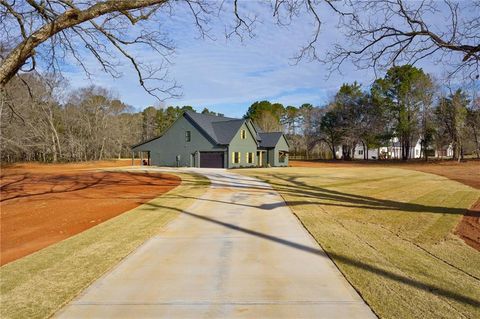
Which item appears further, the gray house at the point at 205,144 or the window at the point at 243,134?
the window at the point at 243,134

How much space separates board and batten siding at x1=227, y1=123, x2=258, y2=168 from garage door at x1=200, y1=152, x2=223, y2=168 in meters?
1.24

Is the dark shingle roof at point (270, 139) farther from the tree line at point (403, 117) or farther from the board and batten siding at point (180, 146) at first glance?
the tree line at point (403, 117)

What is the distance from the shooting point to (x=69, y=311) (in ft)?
14.0

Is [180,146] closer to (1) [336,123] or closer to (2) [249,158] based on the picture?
(2) [249,158]

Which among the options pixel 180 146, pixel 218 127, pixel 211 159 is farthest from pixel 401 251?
pixel 218 127

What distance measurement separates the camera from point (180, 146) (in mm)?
41875

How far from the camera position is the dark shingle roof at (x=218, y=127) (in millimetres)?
40253

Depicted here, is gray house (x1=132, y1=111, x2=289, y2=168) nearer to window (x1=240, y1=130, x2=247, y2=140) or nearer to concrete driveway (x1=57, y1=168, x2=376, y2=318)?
window (x1=240, y1=130, x2=247, y2=140)

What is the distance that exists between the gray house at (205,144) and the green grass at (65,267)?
30.0 meters

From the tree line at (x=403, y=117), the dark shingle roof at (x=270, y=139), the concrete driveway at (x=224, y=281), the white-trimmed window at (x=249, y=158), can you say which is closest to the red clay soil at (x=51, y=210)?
the concrete driveway at (x=224, y=281)

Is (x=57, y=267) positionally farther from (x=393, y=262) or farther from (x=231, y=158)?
(x=231, y=158)

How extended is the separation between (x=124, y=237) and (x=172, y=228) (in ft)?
4.03

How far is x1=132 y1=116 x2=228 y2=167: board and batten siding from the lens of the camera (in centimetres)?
4062

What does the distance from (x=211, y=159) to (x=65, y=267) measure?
3464 centimetres
